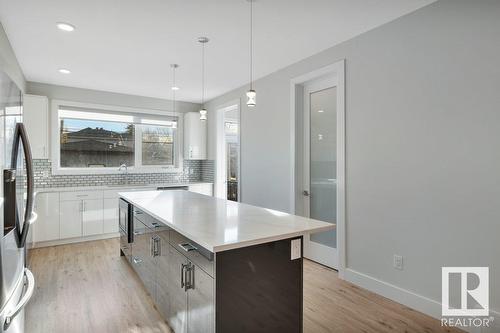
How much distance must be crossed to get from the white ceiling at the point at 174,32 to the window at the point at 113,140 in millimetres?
1042

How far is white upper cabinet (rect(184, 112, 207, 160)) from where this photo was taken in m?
6.08

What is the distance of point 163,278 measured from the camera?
235cm

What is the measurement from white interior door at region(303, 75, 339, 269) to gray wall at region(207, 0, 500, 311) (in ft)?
1.17

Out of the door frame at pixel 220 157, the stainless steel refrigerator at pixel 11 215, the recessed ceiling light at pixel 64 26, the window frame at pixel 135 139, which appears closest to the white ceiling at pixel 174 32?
the recessed ceiling light at pixel 64 26

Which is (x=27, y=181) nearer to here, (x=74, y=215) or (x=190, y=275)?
(x=190, y=275)

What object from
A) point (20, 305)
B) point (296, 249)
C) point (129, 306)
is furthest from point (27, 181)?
point (296, 249)

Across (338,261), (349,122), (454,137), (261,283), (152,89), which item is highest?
(152,89)

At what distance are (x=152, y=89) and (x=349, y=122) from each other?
12.0 feet

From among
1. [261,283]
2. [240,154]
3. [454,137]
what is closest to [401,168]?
[454,137]

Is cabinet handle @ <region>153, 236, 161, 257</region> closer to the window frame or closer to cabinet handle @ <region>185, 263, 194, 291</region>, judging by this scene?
cabinet handle @ <region>185, 263, 194, 291</region>

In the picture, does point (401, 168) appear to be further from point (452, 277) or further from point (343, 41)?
point (343, 41)

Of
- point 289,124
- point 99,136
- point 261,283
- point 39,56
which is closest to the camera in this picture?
point 261,283

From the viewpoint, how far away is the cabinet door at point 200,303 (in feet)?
5.24

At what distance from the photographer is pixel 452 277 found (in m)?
2.35
